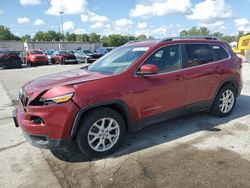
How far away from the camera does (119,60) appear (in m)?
4.30

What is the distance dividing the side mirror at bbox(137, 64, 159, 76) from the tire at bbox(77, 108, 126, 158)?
0.76m

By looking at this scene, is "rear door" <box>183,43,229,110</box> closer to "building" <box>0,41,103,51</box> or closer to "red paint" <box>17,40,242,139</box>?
"red paint" <box>17,40,242,139</box>

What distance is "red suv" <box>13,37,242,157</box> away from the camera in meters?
3.27

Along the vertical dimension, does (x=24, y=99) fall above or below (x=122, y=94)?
below

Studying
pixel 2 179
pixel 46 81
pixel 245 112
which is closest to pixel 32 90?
pixel 46 81

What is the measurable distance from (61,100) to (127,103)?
1011 millimetres

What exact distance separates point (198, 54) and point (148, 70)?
152 centimetres

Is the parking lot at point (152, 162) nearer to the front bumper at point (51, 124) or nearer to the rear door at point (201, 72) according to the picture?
the front bumper at point (51, 124)

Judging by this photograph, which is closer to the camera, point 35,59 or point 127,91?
point 127,91

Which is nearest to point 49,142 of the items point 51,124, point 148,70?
point 51,124

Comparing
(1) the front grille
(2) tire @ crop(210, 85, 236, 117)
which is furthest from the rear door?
(1) the front grille

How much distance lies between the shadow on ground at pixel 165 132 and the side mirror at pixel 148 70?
4.01ft

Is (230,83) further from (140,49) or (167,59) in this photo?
(140,49)

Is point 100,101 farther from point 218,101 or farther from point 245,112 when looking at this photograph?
point 245,112
